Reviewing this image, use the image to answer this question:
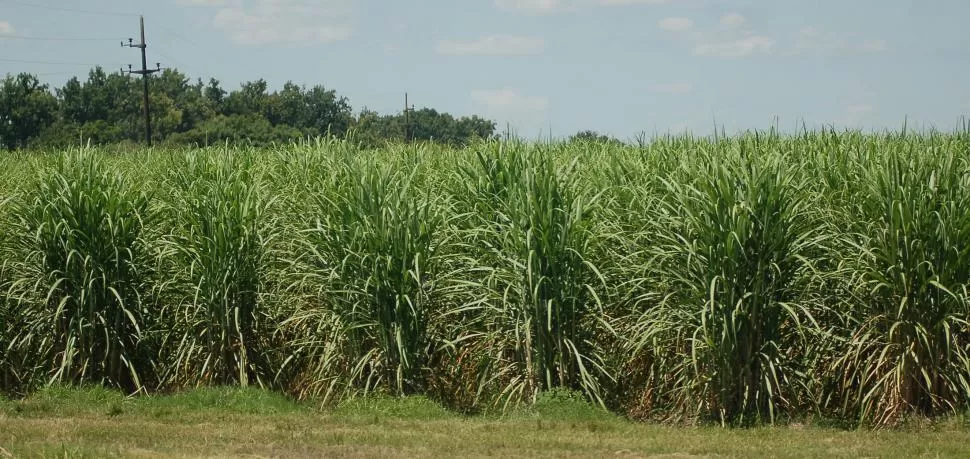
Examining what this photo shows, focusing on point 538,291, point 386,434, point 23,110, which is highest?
point 23,110

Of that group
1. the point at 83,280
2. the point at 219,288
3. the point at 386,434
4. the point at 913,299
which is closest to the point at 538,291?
the point at 386,434

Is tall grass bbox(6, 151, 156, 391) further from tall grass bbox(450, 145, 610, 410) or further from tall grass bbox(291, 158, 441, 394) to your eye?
tall grass bbox(450, 145, 610, 410)

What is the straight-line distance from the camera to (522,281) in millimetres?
8031

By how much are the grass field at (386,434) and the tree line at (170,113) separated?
44.5m

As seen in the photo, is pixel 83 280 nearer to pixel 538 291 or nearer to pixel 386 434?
pixel 386 434

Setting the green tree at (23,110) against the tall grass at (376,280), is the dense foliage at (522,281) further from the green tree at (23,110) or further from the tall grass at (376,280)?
the green tree at (23,110)

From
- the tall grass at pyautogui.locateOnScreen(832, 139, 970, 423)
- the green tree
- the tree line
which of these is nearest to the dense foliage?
the tall grass at pyautogui.locateOnScreen(832, 139, 970, 423)

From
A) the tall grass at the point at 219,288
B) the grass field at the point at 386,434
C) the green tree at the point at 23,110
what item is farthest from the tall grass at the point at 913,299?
the green tree at the point at 23,110

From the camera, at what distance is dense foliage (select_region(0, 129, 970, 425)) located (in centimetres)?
770

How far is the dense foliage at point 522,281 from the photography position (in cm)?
770

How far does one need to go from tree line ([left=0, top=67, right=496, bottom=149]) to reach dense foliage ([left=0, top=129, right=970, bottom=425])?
142 ft

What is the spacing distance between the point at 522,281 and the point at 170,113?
199 feet

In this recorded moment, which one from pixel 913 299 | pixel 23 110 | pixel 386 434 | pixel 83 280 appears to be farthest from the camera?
pixel 23 110

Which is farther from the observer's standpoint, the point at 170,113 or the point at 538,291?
the point at 170,113
